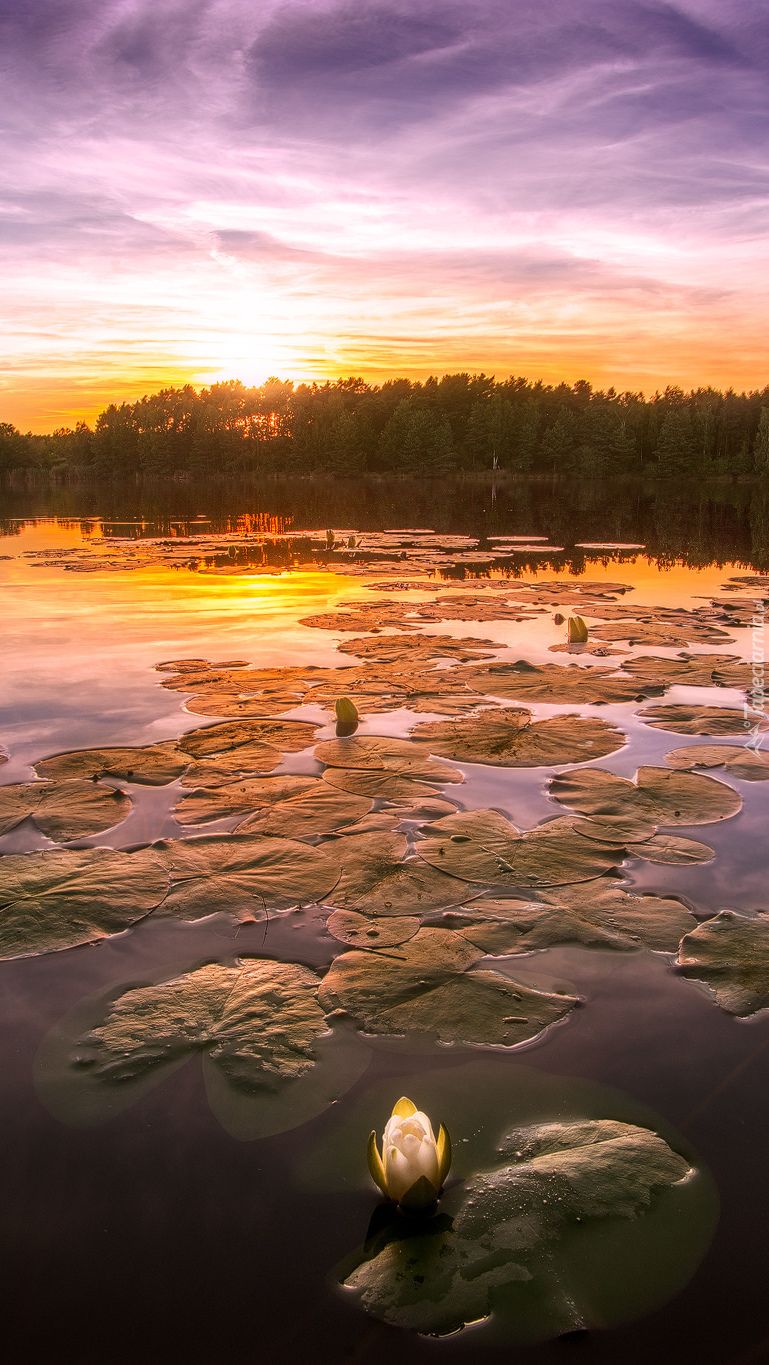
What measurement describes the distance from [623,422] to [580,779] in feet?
296

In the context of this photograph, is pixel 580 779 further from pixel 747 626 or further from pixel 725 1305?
pixel 747 626

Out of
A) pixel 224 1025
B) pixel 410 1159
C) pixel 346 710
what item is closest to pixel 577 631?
pixel 346 710

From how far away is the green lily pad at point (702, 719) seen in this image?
211 inches

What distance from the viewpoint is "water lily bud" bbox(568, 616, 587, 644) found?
7871 mm

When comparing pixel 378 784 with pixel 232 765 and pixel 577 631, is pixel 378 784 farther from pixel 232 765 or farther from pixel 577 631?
pixel 577 631

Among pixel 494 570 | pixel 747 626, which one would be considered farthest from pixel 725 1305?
pixel 494 570

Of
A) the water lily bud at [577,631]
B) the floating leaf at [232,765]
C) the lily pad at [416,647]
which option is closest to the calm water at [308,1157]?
the floating leaf at [232,765]

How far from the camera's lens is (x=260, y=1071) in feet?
7.52

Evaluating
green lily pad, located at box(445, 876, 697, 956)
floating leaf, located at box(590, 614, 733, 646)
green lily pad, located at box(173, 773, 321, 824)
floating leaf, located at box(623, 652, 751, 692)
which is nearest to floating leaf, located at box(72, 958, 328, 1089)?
green lily pad, located at box(445, 876, 697, 956)

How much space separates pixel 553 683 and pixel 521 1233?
16.1 feet

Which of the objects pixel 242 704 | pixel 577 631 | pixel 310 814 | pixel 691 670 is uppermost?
pixel 577 631

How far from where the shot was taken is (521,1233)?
5.91 ft

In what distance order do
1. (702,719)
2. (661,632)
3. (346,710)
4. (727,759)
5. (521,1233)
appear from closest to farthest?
(521,1233)
(727,759)
(346,710)
(702,719)
(661,632)

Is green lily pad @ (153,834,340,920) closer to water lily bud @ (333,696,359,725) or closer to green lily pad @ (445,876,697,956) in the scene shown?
green lily pad @ (445,876,697,956)
